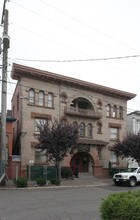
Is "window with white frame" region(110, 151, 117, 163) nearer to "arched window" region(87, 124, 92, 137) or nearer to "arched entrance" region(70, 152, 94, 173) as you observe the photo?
"arched entrance" region(70, 152, 94, 173)

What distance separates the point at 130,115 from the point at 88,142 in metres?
10.7

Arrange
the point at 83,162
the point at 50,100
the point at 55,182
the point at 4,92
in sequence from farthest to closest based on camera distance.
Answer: the point at 83,162 < the point at 50,100 < the point at 55,182 < the point at 4,92

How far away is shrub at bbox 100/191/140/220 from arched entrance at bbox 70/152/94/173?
3552cm

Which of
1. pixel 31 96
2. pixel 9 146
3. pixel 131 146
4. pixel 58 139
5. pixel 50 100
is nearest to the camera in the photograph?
pixel 58 139

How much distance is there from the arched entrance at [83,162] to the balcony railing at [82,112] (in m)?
4.36

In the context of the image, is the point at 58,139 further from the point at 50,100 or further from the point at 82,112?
the point at 82,112

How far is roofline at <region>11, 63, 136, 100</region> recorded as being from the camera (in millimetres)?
Result: 37250

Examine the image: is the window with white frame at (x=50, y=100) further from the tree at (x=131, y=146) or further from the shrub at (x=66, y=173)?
the tree at (x=131, y=146)

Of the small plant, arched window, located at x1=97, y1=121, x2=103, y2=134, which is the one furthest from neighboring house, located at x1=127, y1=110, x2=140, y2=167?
the small plant

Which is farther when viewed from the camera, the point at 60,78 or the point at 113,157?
the point at 113,157

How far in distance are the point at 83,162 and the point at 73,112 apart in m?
6.50

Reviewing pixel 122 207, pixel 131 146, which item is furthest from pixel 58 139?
pixel 122 207

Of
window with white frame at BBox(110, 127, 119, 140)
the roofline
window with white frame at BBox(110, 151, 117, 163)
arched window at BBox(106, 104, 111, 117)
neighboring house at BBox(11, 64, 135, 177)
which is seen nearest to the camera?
the roofline

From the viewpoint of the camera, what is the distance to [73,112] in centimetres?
4119
